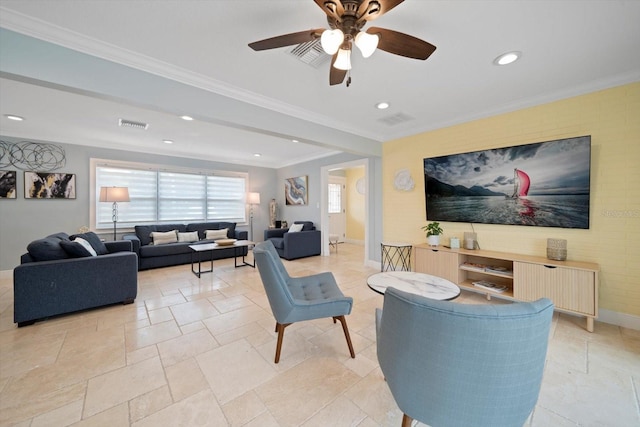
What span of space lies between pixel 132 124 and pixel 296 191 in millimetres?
3762

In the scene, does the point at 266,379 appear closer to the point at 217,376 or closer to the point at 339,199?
the point at 217,376

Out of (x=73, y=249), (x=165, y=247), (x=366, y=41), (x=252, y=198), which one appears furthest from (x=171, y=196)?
(x=366, y=41)

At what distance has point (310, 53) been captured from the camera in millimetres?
1977

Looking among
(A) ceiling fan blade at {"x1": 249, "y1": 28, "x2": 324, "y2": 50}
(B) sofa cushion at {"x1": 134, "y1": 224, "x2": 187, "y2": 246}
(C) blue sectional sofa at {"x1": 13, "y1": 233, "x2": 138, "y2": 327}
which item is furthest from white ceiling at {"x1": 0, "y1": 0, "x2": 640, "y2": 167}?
(B) sofa cushion at {"x1": 134, "y1": 224, "x2": 187, "y2": 246}

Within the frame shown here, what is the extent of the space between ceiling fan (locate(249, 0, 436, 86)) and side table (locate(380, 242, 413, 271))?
2976 millimetres

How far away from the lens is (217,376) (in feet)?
5.61

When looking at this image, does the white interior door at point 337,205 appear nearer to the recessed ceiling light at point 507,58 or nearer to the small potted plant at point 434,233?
the small potted plant at point 434,233

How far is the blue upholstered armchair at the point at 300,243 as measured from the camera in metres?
5.40

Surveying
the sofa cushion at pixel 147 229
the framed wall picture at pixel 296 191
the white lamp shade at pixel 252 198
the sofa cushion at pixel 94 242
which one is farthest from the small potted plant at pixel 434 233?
the sofa cushion at pixel 147 229

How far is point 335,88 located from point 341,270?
124 inches

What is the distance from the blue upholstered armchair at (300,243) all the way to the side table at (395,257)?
1891 mm

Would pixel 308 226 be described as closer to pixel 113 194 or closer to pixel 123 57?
pixel 113 194

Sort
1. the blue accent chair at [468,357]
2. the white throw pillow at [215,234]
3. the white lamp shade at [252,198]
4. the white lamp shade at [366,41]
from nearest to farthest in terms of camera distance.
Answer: the blue accent chair at [468,357], the white lamp shade at [366,41], the white throw pillow at [215,234], the white lamp shade at [252,198]

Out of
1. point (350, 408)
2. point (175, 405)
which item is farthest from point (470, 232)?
point (175, 405)
